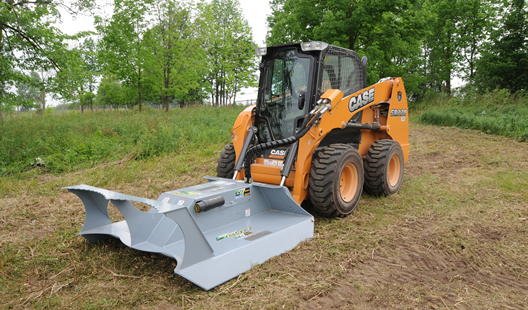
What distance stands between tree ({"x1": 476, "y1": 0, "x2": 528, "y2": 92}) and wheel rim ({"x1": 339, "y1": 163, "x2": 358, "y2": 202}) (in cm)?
2088

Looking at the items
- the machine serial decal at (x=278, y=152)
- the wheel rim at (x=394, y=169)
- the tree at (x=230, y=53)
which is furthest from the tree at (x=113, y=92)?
the wheel rim at (x=394, y=169)

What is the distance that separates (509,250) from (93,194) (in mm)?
4455

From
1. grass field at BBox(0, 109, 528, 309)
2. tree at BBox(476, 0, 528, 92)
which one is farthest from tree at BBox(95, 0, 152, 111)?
tree at BBox(476, 0, 528, 92)

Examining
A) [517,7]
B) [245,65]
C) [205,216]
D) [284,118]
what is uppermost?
[517,7]

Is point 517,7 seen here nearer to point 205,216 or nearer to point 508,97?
point 508,97

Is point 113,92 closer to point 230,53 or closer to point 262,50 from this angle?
point 230,53

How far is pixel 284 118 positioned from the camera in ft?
16.5

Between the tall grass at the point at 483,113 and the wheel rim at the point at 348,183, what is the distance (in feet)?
31.8

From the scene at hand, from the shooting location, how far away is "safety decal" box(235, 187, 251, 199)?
410 cm

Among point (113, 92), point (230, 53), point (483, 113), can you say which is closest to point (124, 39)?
point (113, 92)

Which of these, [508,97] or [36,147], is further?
[508,97]

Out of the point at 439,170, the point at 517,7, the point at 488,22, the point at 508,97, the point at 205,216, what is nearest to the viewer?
the point at 205,216

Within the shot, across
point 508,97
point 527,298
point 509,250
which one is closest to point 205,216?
point 527,298

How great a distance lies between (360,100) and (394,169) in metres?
1.64
